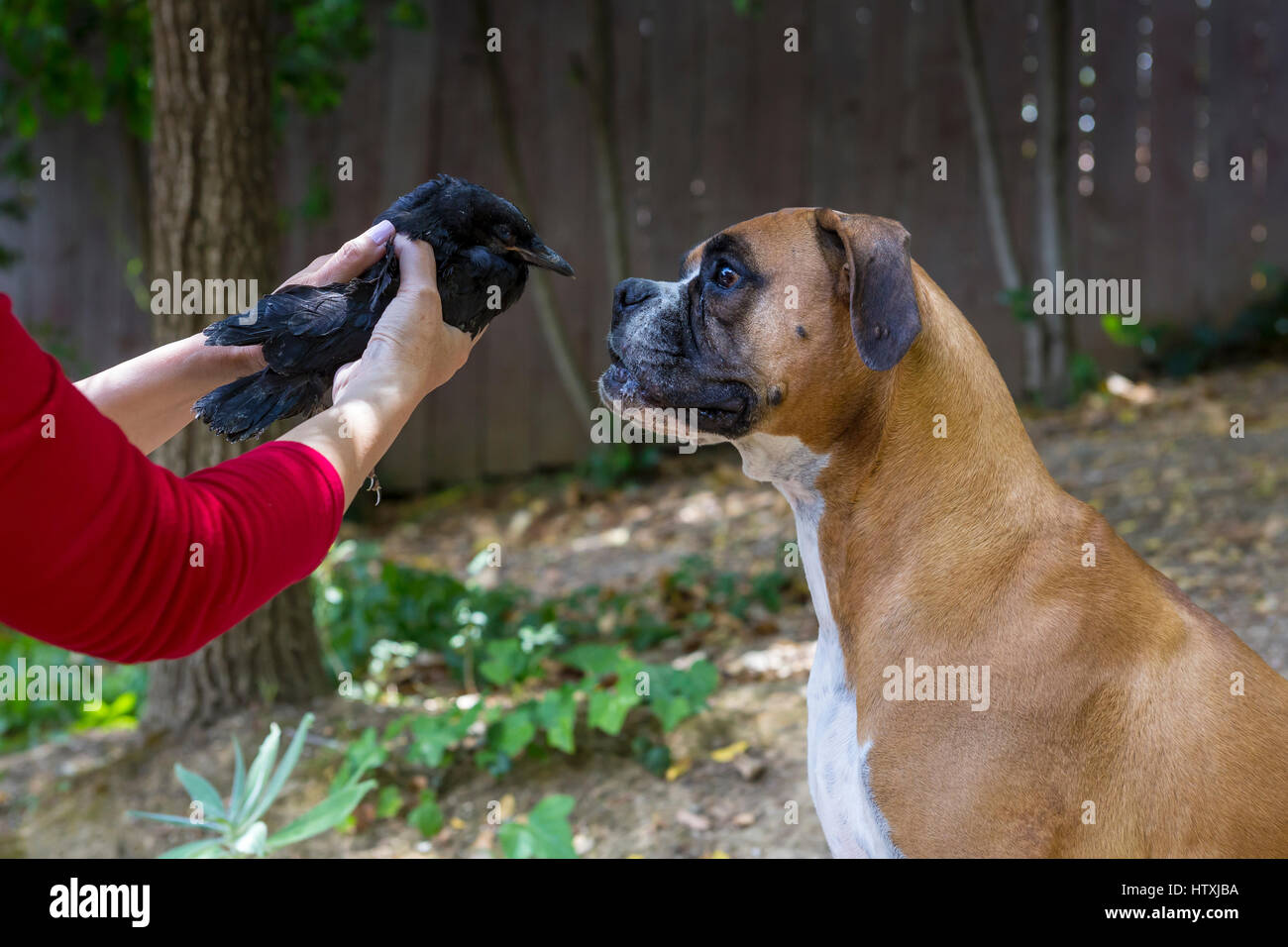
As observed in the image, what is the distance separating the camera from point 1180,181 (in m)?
8.71

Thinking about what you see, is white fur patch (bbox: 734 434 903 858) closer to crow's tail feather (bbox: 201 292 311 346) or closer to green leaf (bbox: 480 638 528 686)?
crow's tail feather (bbox: 201 292 311 346)

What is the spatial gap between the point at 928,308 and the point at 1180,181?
7.53 meters

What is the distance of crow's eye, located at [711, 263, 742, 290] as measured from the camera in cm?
241

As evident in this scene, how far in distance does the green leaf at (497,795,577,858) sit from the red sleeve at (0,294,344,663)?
1.76 meters

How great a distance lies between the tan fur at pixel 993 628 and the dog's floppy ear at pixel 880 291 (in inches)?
2.7

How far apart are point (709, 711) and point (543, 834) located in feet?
3.17

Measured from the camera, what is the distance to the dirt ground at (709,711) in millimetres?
3629

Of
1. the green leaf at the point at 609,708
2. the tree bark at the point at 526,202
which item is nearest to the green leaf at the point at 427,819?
the green leaf at the point at 609,708

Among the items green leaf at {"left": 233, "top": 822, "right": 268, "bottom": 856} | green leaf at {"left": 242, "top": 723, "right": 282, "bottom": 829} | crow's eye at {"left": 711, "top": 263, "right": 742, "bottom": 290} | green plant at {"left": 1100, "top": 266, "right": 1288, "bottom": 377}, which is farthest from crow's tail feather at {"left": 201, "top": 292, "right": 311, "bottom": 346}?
green plant at {"left": 1100, "top": 266, "right": 1288, "bottom": 377}

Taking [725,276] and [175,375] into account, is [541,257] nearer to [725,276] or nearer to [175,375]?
[725,276]

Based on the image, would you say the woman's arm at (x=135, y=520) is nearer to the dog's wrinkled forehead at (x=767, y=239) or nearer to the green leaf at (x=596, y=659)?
the dog's wrinkled forehead at (x=767, y=239)

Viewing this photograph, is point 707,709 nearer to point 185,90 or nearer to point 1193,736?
point 1193,736

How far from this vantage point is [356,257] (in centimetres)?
226

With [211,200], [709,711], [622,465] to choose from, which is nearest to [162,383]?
[211,200]
